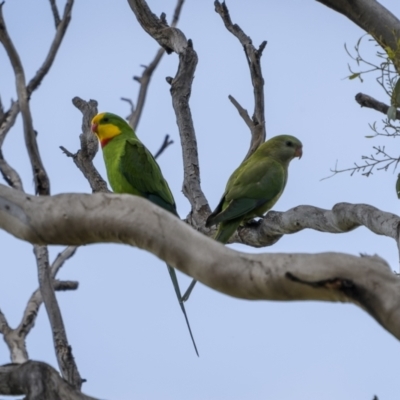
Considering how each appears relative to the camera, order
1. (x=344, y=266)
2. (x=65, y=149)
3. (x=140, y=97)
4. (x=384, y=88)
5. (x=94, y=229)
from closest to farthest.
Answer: (x=344, y=266) → (x=94, y=229) → (x=384, y=88) → (x=65, y=149) → (x=140, y=97)

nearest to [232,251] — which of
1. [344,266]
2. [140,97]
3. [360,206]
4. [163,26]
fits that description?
[344,266]

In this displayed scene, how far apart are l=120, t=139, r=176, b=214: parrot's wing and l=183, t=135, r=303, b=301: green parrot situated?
0.42 meters

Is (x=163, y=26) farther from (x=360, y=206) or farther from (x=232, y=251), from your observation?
(x=232, y=251)

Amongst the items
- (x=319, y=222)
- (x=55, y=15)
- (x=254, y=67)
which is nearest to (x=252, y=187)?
(x=254, y=67)

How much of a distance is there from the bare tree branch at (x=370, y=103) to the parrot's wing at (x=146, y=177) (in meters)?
2.22

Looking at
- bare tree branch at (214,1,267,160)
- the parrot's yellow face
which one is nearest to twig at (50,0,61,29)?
the parrot's yellow face

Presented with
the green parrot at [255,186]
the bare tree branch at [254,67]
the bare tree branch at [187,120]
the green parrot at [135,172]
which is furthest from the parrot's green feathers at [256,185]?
the green parrot at [135,172]

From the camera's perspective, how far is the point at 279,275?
97.4 inches

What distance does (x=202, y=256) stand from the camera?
256 centimetres

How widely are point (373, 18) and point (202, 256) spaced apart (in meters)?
2.04

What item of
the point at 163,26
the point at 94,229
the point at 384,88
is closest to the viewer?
the point at 94,229

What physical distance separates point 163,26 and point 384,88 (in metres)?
2.45

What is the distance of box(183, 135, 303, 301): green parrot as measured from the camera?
17.6 feet

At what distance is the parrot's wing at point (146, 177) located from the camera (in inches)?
238
